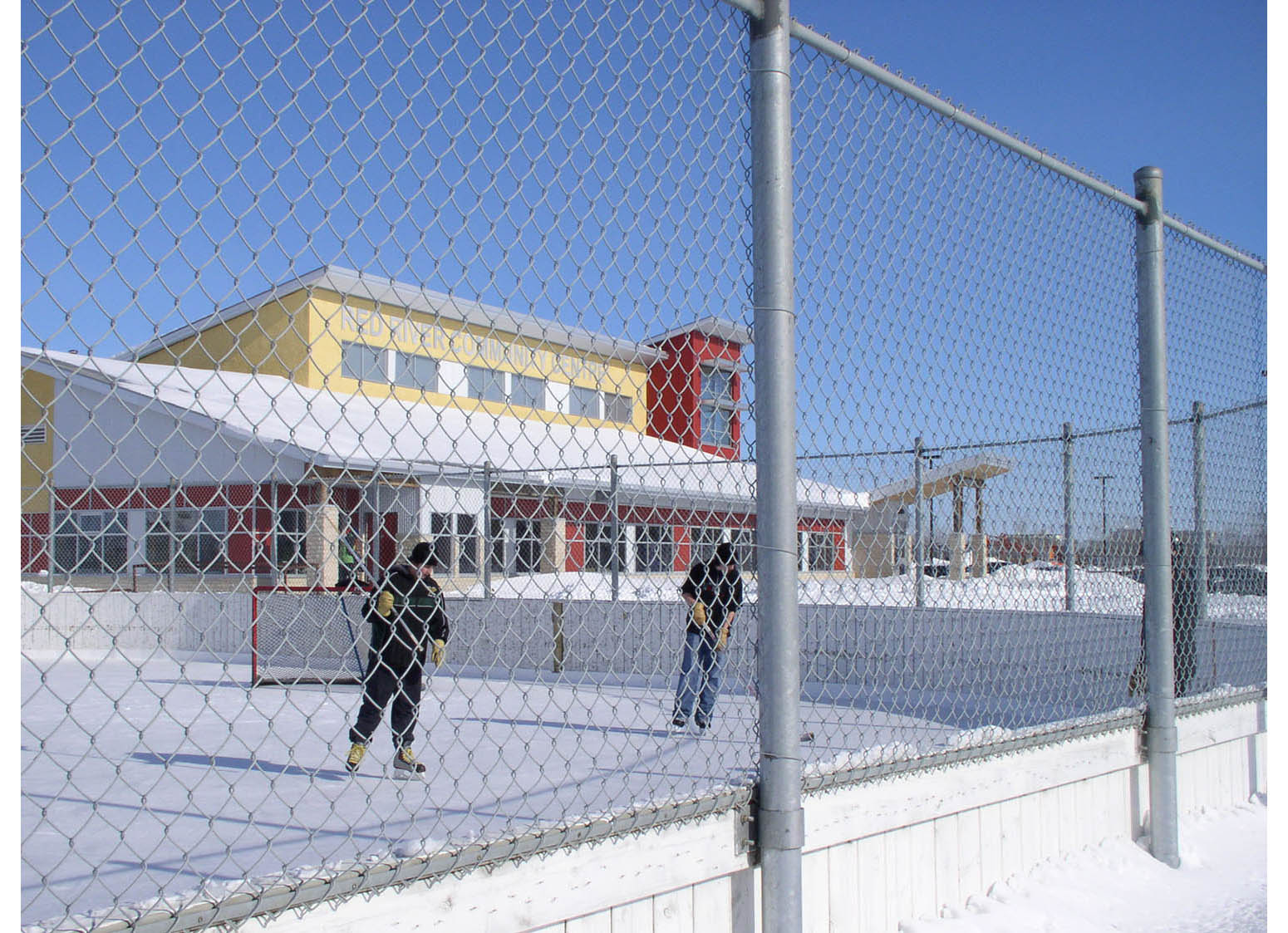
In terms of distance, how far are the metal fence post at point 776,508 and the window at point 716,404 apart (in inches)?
11.0

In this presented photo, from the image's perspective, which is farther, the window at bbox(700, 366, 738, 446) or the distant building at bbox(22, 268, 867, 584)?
the distant building at bbox(22, 268, 867, 584)

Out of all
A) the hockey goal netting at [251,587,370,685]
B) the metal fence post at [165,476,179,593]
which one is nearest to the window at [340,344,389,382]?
the metal fence post at [165,476,179,593]

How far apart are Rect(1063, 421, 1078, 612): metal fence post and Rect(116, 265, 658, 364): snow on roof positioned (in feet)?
14.3

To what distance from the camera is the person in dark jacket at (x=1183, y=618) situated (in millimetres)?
6500

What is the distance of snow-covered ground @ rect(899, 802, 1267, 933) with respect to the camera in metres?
3.81

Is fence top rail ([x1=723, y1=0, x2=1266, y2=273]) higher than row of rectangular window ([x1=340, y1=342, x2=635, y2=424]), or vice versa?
fence top rail ([x1=723, y1=0, x2=1266, y2=273])

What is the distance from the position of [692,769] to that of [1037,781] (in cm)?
257

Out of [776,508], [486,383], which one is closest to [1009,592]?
[776,508]

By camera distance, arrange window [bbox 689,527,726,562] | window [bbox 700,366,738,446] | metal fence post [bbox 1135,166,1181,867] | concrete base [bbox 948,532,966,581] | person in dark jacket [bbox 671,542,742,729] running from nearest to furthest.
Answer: window [bbox 700,366,738,446], metal fence post [bbox 1135,166,1181,867], concrete base [bbox 948,532,966,581], person in dark jacket [bbox 671,542,742,729], window [bbox 689,527,726,562]

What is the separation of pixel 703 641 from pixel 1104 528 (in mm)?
2612

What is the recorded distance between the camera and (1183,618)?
22.4 ft

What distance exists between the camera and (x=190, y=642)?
1482cm

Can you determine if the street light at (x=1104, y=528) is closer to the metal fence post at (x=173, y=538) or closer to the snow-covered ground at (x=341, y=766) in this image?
the snow-covered ground at (x=341, y=766)

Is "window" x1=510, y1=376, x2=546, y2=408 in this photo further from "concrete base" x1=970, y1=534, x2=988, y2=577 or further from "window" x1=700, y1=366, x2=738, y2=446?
"concrete base" x1=970, y1=534, x2=988, y2=577
